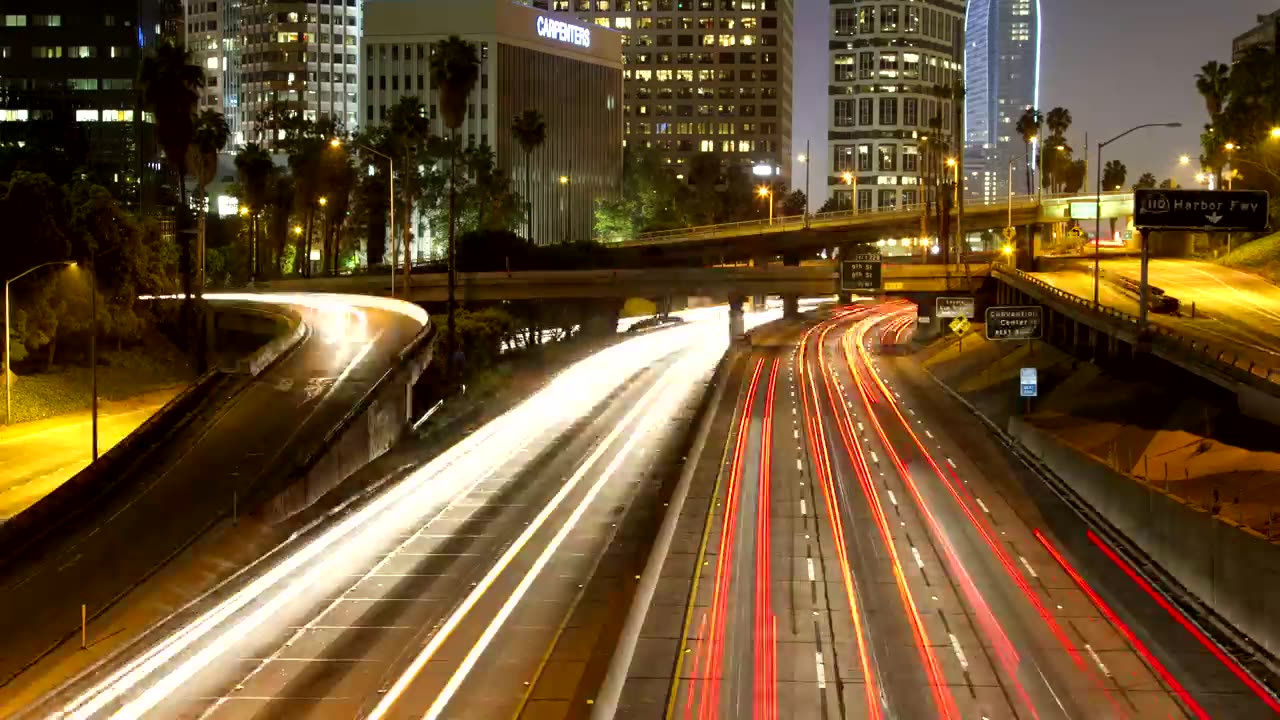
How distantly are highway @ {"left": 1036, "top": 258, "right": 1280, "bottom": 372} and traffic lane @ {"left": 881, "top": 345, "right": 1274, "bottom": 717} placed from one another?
9.82 meters

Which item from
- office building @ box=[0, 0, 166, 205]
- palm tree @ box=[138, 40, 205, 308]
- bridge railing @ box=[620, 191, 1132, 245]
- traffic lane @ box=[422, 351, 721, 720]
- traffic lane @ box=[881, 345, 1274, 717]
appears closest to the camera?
traffic lane @ box=[422, 351, 721, 720]

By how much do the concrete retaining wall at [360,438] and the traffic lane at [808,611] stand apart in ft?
47.9

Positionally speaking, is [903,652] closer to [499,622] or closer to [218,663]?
[499,622]

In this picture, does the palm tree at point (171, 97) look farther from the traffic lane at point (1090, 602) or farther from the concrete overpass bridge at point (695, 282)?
the traffic lane at point (1090, 602)

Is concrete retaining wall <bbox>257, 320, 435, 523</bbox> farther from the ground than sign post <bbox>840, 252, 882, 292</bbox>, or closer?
closer

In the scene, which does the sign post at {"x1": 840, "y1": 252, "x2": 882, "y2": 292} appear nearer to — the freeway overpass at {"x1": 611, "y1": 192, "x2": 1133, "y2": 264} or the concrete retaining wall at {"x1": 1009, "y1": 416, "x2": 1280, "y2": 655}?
the freeway overpass at {"x1": 611, "y1": 192, "x2": 1133, "y2": 264}

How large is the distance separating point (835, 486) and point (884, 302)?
124 m

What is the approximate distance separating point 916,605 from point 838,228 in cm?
10064

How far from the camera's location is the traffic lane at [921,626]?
79.5ft

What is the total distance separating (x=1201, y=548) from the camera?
31.2 meters

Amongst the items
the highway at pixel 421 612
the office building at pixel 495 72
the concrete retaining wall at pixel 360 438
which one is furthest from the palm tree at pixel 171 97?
the office building at pixel 495 72

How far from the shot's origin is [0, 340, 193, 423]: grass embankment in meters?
65.5

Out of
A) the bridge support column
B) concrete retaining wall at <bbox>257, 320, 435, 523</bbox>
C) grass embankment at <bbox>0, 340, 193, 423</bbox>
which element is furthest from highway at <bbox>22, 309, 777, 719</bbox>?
the bridge support column

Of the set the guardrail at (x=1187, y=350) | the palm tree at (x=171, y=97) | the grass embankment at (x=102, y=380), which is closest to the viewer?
the guardrail at (x=1187, y=350)
